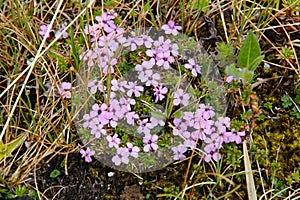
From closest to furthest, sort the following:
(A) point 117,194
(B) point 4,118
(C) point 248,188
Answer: (C) point 248,188
(A) point 117,194
(B) point 4,118

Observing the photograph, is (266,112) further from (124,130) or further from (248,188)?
(124,130)

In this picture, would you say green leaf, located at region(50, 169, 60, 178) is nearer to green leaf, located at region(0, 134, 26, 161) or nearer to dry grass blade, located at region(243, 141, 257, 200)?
green leaf, located at region(0, 134, 26, 161)

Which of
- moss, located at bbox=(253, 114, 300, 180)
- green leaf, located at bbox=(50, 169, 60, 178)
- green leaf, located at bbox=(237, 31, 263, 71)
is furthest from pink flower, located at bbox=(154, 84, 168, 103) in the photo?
green leaf, located at bbox=(50, 169, 60, 178)

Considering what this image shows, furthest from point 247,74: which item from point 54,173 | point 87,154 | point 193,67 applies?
point 54,173

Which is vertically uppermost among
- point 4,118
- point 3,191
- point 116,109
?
point 116,109

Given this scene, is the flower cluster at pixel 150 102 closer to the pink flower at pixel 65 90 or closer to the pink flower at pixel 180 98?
the pink flower at pixel 180 98

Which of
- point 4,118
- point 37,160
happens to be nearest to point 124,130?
point 37,160
